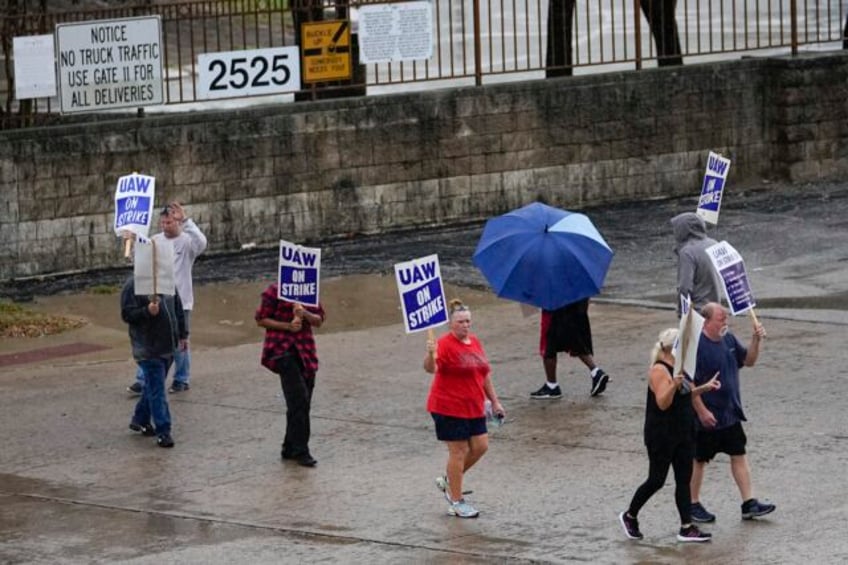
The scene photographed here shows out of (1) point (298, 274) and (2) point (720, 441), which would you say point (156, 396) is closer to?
(1) point (298, 274)

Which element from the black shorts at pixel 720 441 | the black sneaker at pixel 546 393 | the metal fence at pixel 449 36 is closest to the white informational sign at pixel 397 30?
the metal fence at pixel 449 36

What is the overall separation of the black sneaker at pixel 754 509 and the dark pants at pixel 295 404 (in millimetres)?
3189

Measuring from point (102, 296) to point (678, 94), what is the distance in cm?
856

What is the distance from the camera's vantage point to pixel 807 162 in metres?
24.6

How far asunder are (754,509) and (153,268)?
4.90 m

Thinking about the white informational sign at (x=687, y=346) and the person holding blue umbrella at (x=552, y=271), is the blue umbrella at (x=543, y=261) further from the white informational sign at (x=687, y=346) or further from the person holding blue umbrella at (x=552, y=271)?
the white informational sign at (x=687, y=346)

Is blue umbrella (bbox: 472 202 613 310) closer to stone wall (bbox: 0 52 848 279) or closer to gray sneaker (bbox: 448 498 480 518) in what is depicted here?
gray sneaker (bbox: 448 498 480 518)

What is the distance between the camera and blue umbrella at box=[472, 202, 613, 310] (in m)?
13.8

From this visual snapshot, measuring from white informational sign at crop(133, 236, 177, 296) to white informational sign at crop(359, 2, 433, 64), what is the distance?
8335 millimetres

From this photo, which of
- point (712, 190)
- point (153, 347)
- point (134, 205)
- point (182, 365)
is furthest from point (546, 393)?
point (134, 205)

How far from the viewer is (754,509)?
10570 millimetres

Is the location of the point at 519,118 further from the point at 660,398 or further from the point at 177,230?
the point at 660,398

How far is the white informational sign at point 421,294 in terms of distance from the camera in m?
11.3

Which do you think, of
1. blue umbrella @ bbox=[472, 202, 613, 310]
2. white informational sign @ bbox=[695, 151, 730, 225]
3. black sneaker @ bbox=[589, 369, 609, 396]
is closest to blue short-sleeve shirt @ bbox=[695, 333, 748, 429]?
blue umbrella @ bbox=[472, 202, 613, 310]
